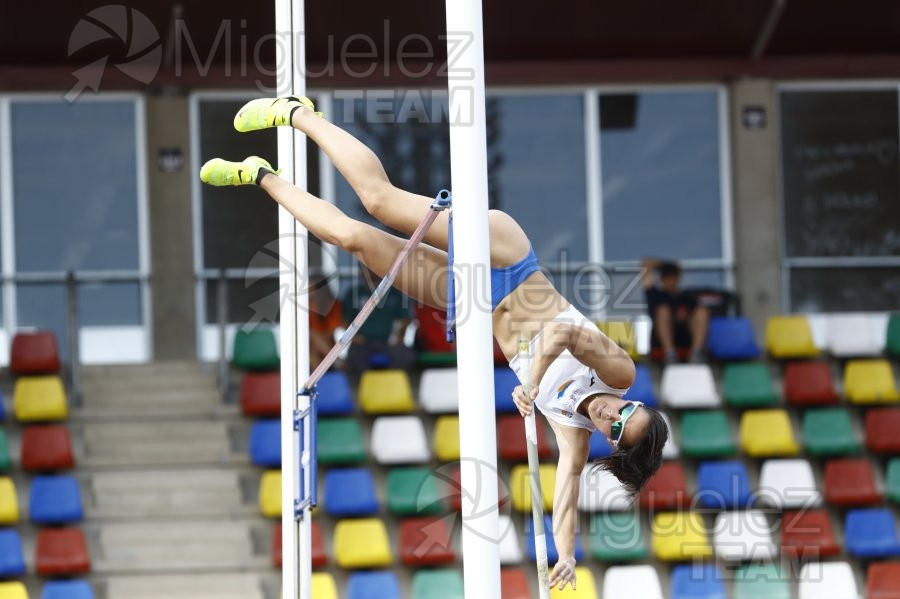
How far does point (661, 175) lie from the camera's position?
11289 millimetres

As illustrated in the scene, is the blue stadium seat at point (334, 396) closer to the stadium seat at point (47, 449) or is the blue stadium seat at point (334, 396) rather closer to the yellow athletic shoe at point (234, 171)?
the stadium seat at point (47, 449)

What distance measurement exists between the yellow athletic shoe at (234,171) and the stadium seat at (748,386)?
214 inches

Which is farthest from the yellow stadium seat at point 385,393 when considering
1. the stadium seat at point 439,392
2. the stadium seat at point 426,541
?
the stadium seat at point 426,541

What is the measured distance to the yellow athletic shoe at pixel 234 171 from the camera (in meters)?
5.25

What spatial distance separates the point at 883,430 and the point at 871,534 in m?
0.86

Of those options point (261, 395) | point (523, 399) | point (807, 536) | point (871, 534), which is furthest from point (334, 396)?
point (523, 399)

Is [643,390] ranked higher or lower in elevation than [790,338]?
lower

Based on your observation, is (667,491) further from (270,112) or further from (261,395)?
(270,112)

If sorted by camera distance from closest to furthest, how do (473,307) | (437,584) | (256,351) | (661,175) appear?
(473,307) → (437,584) → (256,351) → (661,175)

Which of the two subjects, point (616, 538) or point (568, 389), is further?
point (616, 538)

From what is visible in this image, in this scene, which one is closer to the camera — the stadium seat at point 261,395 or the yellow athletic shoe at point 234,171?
the yellow athletic shoe at point 234,171

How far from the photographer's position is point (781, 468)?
9.59 meters

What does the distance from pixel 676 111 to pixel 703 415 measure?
2.77 metres

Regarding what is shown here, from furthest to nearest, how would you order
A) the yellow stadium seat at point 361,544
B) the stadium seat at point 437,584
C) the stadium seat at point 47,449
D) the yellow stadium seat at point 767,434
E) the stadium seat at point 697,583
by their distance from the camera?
the yellow stadium seat at point 767,434, the stadium seat at point 47,449, the yellow stadium seat at point 361,544, the stadium seat at point 697,583, the stadium seat at point 437,584
